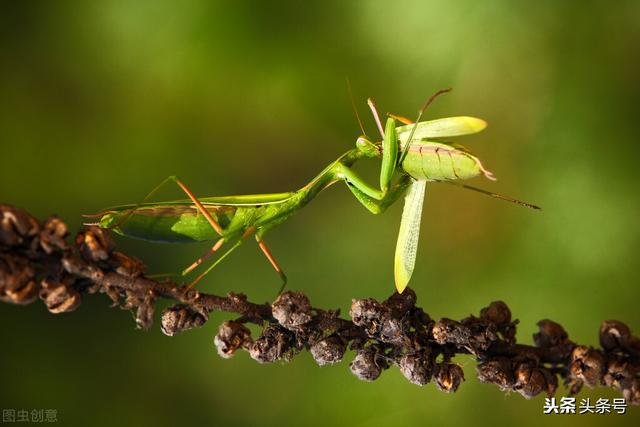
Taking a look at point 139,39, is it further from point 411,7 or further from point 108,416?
point 108,416

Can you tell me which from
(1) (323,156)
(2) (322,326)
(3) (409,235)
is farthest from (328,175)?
(1) (323,156)

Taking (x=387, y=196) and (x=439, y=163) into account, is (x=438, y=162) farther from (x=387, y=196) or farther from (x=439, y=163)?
(x=387, y=196)

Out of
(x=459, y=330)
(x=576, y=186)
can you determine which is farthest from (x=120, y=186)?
(x=576, y=186)

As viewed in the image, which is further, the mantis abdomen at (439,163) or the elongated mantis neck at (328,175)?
the elongated mantis neck at (328,175)

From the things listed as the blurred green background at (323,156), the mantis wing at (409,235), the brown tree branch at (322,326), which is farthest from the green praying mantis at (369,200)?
the blurred green background at (323,156)

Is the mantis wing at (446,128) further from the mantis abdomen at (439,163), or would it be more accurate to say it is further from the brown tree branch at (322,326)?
the brown tree branch at (322,326)

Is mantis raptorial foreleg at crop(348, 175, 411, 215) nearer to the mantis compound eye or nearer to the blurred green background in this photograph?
the mantis compound eye

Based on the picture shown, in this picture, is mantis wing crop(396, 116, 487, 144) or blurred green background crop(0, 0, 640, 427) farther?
blurred green background crop(0, 0, 640, 427)

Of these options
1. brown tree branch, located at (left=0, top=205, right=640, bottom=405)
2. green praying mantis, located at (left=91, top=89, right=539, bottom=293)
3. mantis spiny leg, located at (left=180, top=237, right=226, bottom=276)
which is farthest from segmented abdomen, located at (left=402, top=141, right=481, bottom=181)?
mantis spiny leg, located at (left=180, top=237, right=226, bottom=276)
